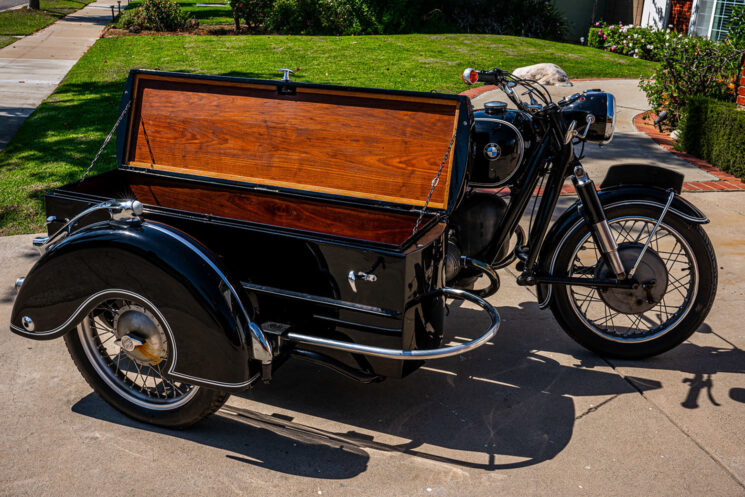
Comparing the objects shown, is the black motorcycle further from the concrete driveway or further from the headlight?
the concrete driveway

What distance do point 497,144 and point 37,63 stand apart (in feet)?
39.6

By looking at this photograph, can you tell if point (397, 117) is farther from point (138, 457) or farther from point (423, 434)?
point (138, 457)

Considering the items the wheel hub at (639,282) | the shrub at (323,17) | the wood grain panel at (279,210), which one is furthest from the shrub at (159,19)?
the wheel hub at (639,282)

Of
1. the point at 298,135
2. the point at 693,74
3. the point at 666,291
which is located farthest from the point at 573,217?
the point at 693,74

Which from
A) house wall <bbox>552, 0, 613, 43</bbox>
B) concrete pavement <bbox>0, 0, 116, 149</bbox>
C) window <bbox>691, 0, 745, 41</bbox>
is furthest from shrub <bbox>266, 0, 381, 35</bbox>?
window <bbox>691, 0, 745, 41</bbox>

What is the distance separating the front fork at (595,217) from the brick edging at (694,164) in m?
3.55

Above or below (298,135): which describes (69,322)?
below

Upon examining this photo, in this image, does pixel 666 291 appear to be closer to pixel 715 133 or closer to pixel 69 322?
pixel 69 322

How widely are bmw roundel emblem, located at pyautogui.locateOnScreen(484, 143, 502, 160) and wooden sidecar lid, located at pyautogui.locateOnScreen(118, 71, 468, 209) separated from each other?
237mm

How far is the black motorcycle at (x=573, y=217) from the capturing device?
3342 millimetres

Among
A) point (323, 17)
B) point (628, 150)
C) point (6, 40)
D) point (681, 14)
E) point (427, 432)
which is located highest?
point (681, 14)

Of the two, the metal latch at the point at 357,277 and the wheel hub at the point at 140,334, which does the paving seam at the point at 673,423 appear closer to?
the metal latch at the point at 357,277

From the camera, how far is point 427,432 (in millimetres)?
3039

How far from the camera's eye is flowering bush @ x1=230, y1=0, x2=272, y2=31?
16.7m
